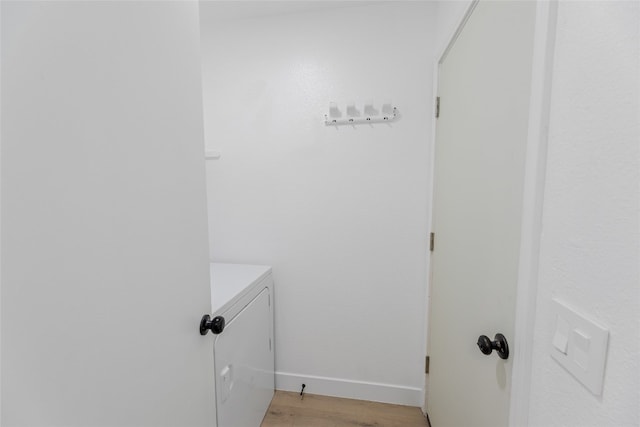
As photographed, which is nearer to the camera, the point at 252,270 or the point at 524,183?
the point at 524,183

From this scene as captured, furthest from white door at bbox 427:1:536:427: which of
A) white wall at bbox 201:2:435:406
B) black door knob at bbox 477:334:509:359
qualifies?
white wall at bbox 201:2:435:406

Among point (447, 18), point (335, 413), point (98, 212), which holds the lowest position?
point (335, 413)

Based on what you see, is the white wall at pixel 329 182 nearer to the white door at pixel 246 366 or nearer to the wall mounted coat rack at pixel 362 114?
the wall mounted coat rack at pixel 362 114

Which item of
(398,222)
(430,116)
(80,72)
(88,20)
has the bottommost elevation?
(398,222)

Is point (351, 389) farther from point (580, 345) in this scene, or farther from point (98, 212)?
point (98, 212)

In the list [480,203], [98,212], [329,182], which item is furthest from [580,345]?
[329,182]

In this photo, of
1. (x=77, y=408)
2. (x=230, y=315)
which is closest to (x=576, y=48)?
(x=77, y=408)

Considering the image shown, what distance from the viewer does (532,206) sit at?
622 millimetres

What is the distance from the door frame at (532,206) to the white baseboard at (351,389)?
126 centimetres

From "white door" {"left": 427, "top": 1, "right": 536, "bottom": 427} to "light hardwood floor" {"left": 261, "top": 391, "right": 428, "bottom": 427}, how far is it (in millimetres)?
368

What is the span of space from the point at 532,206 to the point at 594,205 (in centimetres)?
17

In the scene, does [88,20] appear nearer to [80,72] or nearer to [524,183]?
[80,72]

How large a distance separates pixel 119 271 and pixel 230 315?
29.3 inches

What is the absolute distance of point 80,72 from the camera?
482mm
